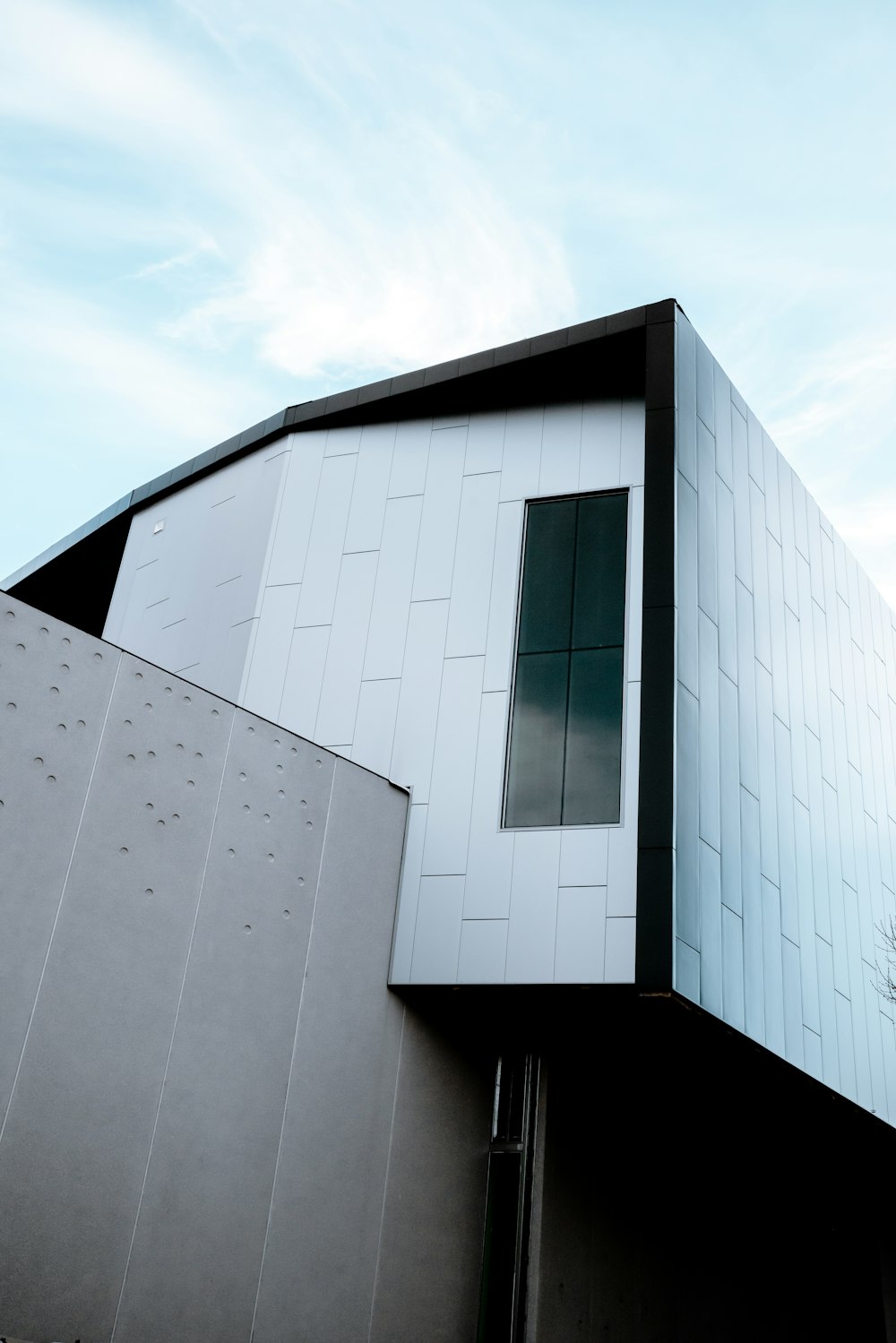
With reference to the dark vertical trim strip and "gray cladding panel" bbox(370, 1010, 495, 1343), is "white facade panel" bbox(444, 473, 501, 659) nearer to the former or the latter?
the dark vertical trim strip

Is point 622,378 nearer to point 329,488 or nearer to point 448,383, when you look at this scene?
point 448,383

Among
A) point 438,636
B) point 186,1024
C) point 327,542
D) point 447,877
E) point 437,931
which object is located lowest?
point 186,1024

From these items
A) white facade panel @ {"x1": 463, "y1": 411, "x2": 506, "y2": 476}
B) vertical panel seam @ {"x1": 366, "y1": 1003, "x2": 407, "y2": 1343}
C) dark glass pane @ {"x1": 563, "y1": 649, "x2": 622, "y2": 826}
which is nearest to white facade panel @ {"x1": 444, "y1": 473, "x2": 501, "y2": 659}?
white facade panel @ {"x1": 463, "y1": 411, "x2": 506, "y2": 476}

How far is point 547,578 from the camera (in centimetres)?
1148

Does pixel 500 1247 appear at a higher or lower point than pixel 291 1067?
lower

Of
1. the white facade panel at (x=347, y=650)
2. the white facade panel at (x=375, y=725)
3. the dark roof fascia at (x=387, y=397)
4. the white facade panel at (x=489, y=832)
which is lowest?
the white facade panel at (x=489, y=832)

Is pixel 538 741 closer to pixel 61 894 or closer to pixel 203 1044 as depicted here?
pixel 203 1044

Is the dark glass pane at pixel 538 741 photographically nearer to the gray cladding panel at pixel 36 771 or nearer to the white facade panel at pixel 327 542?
the white facade panel at pixel 327 542

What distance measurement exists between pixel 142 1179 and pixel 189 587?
8098mm

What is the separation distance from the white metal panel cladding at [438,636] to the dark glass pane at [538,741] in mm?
153

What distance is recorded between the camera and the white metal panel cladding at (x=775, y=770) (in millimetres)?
9992

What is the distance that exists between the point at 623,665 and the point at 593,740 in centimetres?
80

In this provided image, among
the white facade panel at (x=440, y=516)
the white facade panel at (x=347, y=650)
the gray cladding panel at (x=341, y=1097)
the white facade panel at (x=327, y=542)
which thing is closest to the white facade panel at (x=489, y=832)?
the gray cladding panel at (x=341, y=1097)

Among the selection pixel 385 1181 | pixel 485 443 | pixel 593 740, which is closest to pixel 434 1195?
pixel 385 1181
